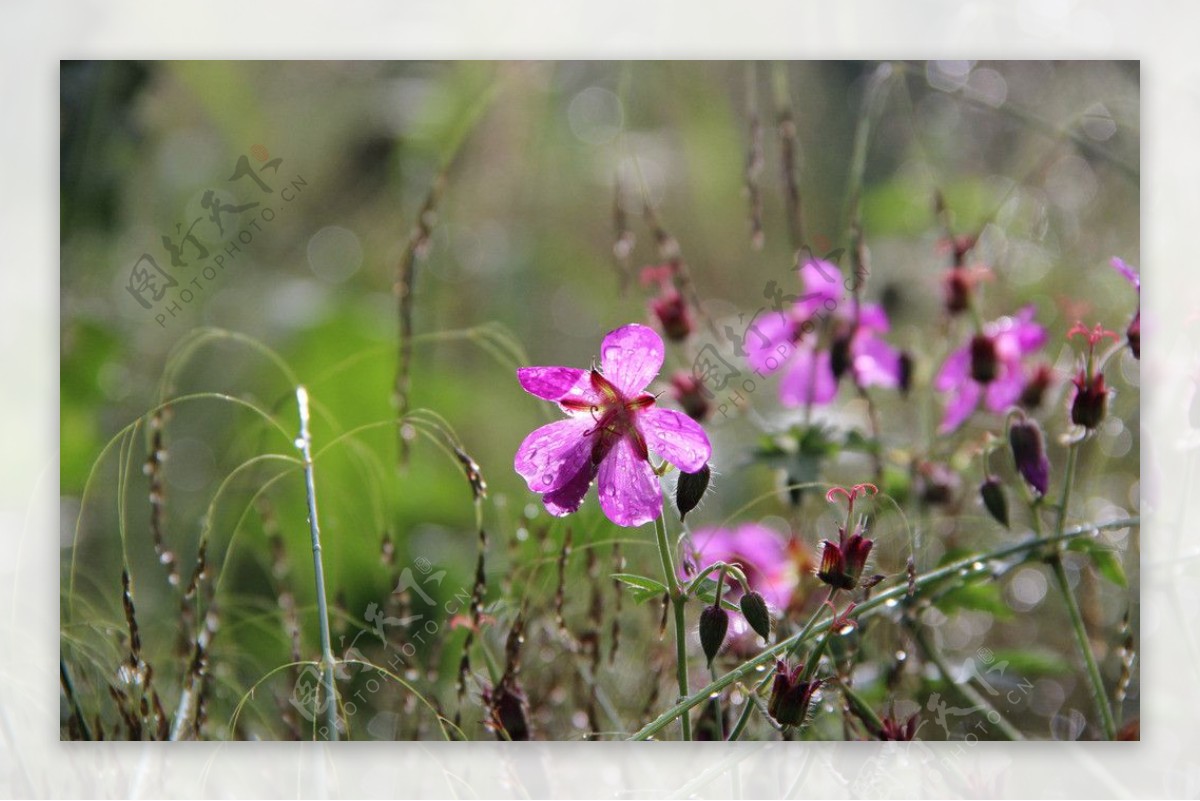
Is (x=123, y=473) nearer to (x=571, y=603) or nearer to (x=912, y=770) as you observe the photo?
(x=571, y=603)

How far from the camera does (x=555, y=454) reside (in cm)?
124

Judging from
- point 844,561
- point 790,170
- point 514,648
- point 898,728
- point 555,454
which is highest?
point 790,170

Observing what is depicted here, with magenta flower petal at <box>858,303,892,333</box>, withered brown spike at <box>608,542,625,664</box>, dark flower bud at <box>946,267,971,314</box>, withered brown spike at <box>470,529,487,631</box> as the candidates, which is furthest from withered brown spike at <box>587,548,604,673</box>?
dark flower bud at <box>946,267,971,314</box>

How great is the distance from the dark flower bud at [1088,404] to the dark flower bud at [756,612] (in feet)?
1.40

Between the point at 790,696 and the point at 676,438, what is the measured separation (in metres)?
0.28

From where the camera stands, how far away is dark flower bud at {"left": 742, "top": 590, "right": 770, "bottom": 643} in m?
1.17

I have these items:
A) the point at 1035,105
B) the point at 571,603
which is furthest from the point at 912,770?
the point at 1035,105

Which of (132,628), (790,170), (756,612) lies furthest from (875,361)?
(132,628)

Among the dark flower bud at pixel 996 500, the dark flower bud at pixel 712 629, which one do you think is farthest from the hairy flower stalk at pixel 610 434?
the dark flower bud at pixel 996 500

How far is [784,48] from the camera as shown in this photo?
1.53 m

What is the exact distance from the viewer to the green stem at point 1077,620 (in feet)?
4.23

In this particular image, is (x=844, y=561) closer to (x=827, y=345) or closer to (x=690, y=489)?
(x=690, y=489)

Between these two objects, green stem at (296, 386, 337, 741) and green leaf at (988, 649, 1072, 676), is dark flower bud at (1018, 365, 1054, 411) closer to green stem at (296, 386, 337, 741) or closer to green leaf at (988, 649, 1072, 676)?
green leaf at (988, 649, 1072, 676)

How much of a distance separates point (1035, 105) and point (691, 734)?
895 millimetres
